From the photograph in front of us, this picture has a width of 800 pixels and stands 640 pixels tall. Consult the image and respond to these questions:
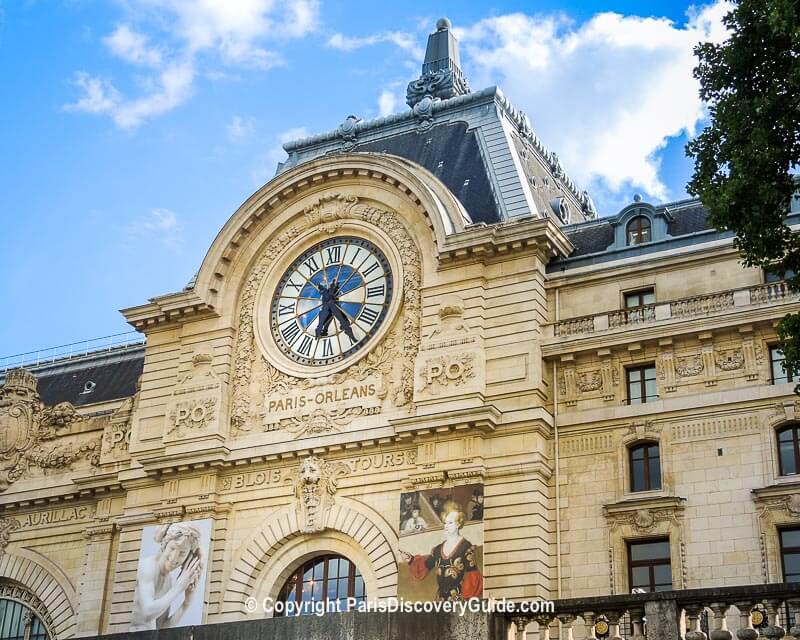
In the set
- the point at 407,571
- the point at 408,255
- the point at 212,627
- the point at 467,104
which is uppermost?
the point at 467,104

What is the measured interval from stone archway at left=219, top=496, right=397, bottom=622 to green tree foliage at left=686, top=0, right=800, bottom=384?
598 inches

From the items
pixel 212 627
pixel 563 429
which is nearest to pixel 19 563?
pixel 563 429

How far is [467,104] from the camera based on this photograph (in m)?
42.5

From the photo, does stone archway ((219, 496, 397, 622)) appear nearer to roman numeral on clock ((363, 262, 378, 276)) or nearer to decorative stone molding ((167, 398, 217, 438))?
decorative stone molding ((167, 398, 217, 438))

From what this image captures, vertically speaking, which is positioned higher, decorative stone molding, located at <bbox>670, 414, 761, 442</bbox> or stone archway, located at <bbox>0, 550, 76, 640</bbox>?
decorative stone molding, located at <bbox>670, 414, 761, 442</bbox>

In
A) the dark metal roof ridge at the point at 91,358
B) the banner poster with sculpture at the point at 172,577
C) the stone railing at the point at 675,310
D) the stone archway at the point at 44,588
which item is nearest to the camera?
the stone railing at the point at 675,310

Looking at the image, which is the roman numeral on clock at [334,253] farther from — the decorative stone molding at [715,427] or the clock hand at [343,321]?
the decorative stone molding at [715,427]

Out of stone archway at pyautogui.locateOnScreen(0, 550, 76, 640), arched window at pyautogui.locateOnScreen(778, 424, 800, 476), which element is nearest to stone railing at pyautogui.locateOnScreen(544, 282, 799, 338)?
arched window at pyautogui.locateOnScreen(778, 424, 800, 476)

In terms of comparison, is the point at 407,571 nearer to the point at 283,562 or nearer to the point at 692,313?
the point at 283,562

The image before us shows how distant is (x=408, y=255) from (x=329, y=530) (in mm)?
8459

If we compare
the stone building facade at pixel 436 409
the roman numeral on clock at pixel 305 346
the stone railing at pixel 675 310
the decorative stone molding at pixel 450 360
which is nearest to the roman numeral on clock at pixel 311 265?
the stone building facade at pixel 436 409

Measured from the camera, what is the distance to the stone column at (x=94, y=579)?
38.5 m

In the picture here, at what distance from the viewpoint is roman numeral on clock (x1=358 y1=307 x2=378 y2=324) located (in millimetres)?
36750

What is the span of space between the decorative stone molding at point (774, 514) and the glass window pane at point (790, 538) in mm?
152
